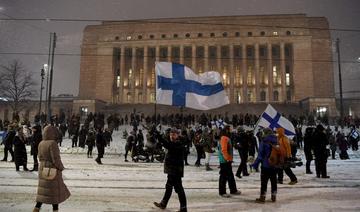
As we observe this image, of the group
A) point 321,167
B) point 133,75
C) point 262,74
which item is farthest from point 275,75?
point 321,167

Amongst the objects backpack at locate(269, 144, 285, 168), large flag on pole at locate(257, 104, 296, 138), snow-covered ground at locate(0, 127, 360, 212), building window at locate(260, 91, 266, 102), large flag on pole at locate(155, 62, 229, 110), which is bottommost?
snow-covered ground at locate(0, 127, 360, 212)

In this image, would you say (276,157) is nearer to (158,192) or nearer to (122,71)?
(158,192)

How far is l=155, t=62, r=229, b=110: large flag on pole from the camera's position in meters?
12.5

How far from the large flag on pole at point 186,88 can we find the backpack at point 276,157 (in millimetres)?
5777

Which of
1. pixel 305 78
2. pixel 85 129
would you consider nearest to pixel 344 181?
pixel 85 129

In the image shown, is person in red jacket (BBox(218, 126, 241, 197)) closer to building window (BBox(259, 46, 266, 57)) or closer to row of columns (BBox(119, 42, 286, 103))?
row of columns (BBox(119, 42, 286, 103))

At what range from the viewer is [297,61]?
55.7m

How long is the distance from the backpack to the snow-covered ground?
0.82 m

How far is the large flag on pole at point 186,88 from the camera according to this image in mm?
12547

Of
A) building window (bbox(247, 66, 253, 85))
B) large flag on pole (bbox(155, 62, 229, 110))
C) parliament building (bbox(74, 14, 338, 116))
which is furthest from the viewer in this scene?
building window (bbox(247, 66, 253, 85))

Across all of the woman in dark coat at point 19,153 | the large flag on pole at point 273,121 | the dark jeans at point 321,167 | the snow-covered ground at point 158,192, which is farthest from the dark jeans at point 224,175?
the woman in dark coat at point 19,153

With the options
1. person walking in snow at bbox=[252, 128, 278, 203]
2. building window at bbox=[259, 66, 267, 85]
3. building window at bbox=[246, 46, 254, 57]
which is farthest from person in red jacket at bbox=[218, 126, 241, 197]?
building window at bbox=[246, 46, 254, 57]

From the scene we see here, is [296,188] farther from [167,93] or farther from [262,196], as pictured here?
[167,93]

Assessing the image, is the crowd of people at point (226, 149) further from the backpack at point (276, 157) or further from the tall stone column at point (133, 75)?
the tall stone column at point (133, 75)
